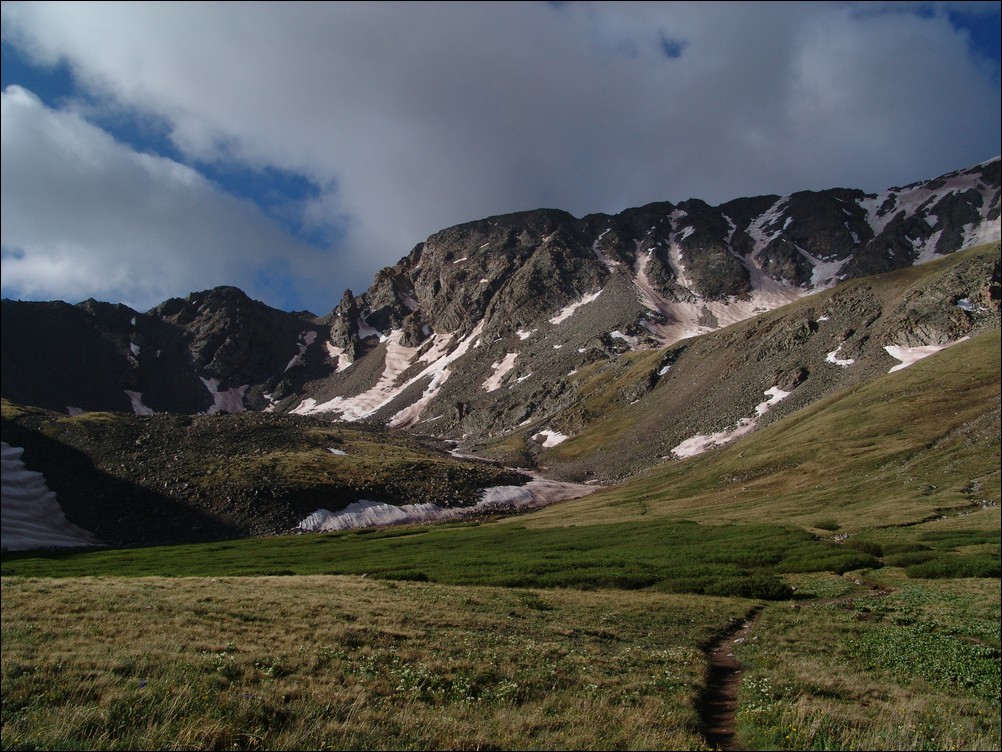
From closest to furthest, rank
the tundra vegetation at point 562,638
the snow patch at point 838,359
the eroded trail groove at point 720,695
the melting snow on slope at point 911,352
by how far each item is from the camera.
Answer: the tundra vegetation at point 562,638, the eroded trail groove at point 720,695, the melting snow on slope at point 911,352, the snow patch at point 838,359

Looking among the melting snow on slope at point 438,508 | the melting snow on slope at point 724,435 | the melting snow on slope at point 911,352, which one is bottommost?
the melting snow on slope at point 438,508

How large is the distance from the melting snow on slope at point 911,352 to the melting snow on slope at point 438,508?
229 feet

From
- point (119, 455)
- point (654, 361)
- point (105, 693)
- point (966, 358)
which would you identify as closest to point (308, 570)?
point (105, 693)

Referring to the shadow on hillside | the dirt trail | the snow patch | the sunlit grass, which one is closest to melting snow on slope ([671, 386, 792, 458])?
the snow patch

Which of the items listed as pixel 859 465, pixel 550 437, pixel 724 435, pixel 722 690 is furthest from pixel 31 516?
pixel 724 435

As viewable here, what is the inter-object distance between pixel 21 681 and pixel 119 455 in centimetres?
10608

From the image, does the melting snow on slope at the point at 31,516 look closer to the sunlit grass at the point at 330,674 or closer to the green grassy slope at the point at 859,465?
the sunlit grass at the point at 330,674

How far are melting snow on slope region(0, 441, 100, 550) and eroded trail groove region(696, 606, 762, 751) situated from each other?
91549mm

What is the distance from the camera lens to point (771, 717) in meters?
14.3

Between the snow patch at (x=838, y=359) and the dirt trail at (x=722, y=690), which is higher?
the snow patch at (x=838, y=359)

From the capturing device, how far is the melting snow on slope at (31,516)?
7894cm

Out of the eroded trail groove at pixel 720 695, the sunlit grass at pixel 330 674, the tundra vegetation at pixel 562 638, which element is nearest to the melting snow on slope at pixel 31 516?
the tundra vegetation at pixel 562 638

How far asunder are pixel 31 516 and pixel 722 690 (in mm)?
104389

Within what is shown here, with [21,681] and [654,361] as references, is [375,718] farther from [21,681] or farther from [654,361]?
[654,361]
